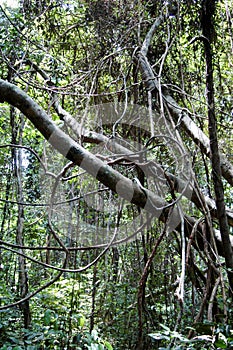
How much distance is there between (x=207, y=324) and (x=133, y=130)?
1679 mm

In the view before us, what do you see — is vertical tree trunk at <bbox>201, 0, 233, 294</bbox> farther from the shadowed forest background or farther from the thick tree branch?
the thick tree branch

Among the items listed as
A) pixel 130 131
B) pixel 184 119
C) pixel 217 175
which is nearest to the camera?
pixel 217 175

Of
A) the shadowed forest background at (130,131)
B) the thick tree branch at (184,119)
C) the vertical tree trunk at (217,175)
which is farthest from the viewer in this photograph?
the thick tree branch at (184,119)

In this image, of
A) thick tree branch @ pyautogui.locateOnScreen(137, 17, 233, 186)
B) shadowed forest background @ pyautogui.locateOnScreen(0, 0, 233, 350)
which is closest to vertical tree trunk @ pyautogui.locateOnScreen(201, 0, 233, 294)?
shadowed forest background @ pyautogui.locateOnScreen(0, 0, 233, 350)

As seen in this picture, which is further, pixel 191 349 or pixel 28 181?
pixel 28 181

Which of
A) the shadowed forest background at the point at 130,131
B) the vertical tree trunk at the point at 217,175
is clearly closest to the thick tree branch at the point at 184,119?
the shadowed forest background at the point at 130,131

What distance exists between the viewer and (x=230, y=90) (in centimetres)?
299

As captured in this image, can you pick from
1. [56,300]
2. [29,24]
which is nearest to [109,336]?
[56,300]

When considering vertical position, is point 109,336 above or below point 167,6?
below

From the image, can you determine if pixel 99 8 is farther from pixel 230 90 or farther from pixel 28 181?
pixel 28 181

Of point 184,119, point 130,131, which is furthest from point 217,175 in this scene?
point 130,131

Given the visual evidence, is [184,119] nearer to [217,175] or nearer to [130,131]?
[130,131]

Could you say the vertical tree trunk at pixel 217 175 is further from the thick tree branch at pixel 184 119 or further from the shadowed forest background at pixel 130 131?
the thick tree branch at pixel 184 119

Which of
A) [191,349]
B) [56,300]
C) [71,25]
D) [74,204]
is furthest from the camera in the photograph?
[74,204]
